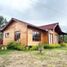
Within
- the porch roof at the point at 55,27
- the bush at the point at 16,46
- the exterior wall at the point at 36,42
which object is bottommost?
the bush at the point at 16,46

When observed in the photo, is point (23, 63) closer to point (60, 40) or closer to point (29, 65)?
point (29, 65)

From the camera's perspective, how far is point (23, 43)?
92.0 ft

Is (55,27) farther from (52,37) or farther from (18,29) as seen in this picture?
(18,29)

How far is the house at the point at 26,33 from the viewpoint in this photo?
92.5 ft

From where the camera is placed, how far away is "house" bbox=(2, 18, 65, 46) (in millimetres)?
28203

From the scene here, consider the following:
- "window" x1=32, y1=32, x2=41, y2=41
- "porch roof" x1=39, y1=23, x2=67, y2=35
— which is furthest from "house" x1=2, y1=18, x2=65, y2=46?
"porch roof" x1=39, y1=23, x2=67, y2=35

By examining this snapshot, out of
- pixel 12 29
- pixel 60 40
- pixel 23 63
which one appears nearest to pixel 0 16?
pixel 60 40

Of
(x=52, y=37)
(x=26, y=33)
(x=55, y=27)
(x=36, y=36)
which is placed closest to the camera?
(x=26, y=33)

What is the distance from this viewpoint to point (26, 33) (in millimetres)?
28062

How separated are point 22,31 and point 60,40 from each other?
1237 cm

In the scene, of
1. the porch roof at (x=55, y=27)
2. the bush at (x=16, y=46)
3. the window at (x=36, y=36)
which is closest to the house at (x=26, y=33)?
the window at (x=36, y=36)

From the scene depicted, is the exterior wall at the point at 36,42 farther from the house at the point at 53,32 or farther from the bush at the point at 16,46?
the bush at the point at 16,46

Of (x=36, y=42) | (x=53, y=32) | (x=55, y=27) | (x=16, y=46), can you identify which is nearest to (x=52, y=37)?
(x=53, y=32)

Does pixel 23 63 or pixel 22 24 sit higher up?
pixel 22 24
